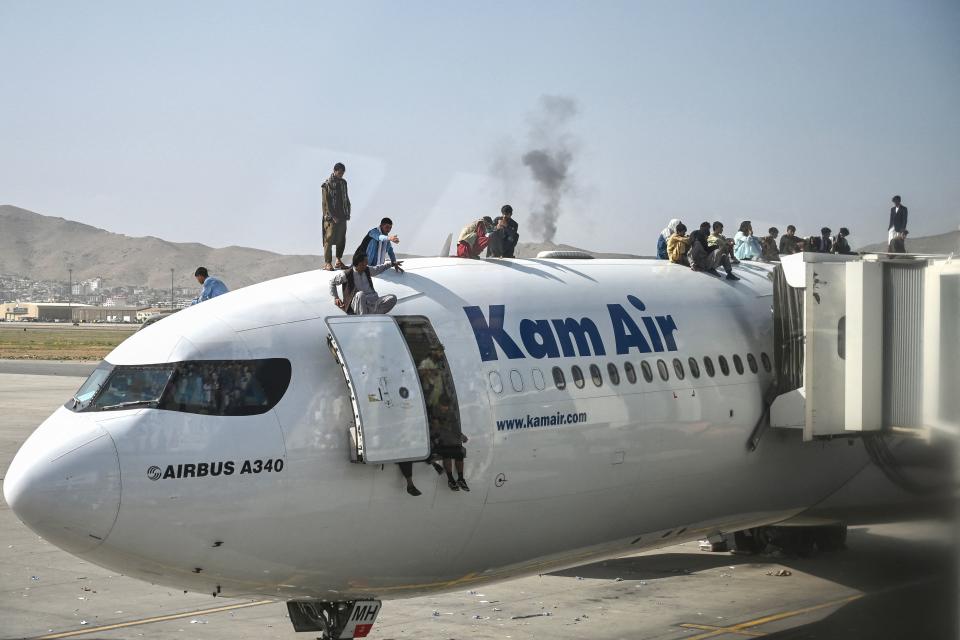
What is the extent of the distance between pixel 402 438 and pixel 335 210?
15.4 feet

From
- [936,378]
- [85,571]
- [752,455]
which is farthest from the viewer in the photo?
[85,571]

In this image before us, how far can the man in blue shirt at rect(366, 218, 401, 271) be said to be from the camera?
48.6 feet

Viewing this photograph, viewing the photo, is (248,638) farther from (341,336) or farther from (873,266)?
(873,266)

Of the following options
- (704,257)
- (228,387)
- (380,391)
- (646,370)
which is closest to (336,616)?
(380,391)

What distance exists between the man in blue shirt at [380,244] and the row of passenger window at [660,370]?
2646 millimetres

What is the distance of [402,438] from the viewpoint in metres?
12.2

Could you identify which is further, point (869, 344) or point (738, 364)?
point (738, 364)

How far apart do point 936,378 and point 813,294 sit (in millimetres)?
2312

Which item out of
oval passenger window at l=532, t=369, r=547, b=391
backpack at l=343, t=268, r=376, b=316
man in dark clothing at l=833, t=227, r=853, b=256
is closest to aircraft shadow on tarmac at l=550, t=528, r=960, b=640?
man in dark clothing at l=833, t=227, r=853, b=256

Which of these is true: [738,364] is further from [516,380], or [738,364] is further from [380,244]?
[380,244]

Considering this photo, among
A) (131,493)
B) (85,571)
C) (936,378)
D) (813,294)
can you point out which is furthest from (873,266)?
(85,571)

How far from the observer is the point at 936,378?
13719 millimetres

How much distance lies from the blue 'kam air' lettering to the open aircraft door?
128 cm

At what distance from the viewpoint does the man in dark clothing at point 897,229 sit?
15.4 m
